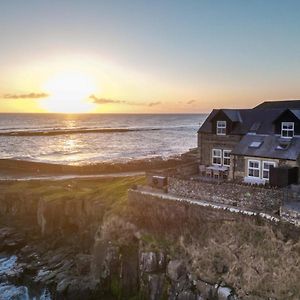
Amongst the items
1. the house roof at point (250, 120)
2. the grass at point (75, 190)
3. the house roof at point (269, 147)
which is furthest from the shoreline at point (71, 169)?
the house roof at point (269, 147)

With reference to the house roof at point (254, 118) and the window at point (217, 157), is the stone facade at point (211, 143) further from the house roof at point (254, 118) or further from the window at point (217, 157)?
the house roof at point (254, 118)

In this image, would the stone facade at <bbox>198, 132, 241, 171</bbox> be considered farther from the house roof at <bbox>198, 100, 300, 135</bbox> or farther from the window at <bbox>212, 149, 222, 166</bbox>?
the house roof at <bbox>198, 100, 300, 135</bbox>

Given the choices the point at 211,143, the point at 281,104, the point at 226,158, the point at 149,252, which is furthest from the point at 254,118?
the point at 149,252

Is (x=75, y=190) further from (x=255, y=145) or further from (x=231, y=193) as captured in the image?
(x=231, y=193)

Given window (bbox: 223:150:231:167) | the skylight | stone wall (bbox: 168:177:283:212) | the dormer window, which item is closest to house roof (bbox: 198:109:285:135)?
the dormer window

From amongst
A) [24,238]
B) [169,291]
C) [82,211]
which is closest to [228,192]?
[169,291]

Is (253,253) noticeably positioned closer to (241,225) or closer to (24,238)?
(241,225)

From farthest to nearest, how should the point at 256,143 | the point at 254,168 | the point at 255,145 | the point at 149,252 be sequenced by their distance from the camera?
1. the point at 256,143
2. the point at 255,145
3. the point at 254,168
4. the point at 149,252
